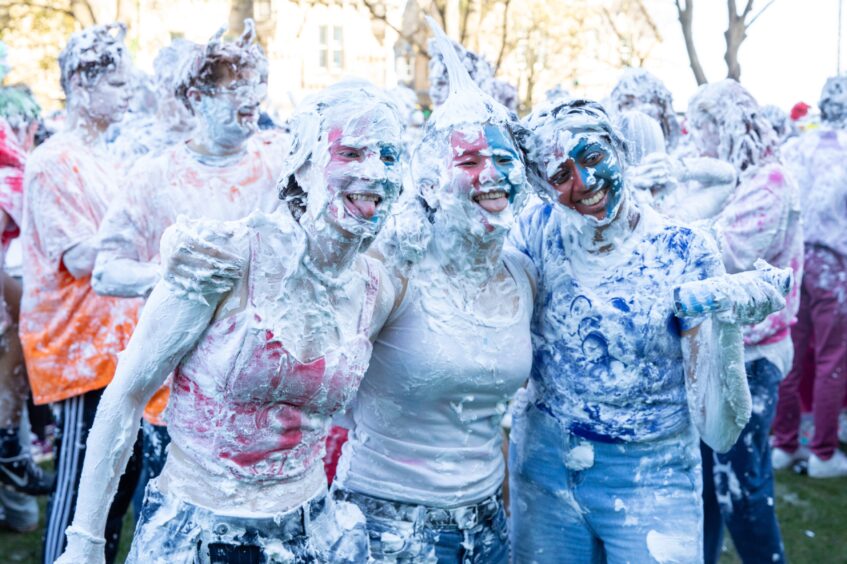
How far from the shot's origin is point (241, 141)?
9.10 feet

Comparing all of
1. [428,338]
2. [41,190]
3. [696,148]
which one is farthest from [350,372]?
[696,148]

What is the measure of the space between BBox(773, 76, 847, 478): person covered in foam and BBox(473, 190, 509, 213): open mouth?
366 cm

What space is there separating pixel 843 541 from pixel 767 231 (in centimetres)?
174

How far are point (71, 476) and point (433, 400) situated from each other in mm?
1672

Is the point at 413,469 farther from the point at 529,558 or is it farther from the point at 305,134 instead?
the point at 305,134

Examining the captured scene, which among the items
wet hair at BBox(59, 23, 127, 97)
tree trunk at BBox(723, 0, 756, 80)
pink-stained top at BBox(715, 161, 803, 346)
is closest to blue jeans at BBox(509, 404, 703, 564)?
pink-stained top at BBox(715, 161, 803, 346)

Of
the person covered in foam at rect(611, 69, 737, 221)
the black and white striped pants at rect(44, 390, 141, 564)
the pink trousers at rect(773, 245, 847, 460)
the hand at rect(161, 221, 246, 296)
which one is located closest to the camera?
the hand at rect(161, 221, 246, 296)

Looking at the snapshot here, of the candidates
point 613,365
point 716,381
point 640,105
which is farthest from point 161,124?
point 716,381

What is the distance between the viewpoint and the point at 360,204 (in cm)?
163

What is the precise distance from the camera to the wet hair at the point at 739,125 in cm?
339

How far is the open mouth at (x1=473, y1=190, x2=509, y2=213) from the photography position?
1.93 metres

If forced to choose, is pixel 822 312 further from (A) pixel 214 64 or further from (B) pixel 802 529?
(A) pixel 214 64

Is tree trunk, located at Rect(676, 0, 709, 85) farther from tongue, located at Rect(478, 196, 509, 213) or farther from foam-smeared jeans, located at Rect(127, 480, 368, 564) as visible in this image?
foam-smeared jeans, located at Rect(127, 480, 368, 564)

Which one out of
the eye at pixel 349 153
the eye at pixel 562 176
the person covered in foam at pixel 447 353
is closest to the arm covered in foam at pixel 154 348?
the eye at pixel 349 153
